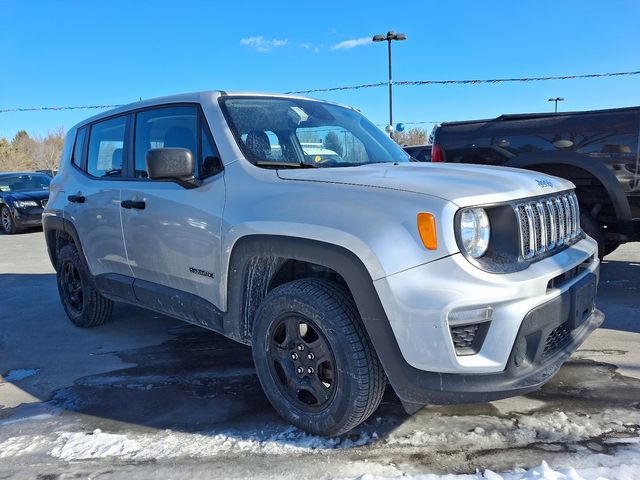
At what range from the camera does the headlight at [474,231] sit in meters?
2.26

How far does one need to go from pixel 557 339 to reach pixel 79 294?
4281mm

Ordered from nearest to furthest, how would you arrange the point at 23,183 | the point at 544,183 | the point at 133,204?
the point at 544,183
the point at 133,204
the point at 23,183

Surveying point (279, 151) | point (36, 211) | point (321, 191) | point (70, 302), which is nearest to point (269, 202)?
point (321, 191)

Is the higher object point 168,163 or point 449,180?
point 168,163

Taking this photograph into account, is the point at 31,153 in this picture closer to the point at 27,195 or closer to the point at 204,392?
the point at 27,195

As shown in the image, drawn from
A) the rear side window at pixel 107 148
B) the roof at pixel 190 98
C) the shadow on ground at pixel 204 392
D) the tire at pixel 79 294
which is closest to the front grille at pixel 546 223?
the shadow on ground at pixel 204 392

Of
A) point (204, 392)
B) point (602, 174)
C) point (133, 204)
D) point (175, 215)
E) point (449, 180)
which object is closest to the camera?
point (449, 180)

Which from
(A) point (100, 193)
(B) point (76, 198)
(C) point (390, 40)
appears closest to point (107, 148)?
(A) point (100, 193)

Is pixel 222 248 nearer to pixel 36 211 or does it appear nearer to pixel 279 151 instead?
pixel 279 151

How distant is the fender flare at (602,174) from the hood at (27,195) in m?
12.2

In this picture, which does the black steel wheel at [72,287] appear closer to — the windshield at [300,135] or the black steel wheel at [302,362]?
the windshield at [300,135]

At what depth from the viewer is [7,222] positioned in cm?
1325

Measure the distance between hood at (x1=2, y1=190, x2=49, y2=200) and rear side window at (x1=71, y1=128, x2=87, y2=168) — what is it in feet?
31.0

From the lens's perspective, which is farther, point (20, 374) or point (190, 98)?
point (20, 374)
